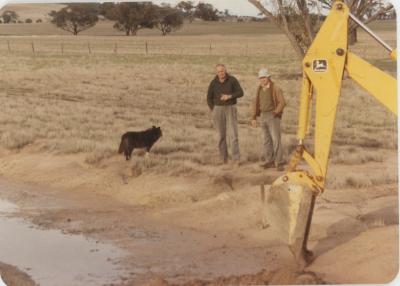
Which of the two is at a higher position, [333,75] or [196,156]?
[333,75]

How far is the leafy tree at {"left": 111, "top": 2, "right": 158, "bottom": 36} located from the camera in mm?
8953

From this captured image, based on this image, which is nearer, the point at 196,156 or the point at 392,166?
the point at 392,166

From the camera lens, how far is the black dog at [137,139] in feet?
32.5

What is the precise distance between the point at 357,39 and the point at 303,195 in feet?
5.82

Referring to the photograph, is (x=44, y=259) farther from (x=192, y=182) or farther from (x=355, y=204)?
(x=355, y=204)

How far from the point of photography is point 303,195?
762cm

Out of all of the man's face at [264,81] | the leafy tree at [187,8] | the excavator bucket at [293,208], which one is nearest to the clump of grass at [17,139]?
the leafy tree at [187,8]

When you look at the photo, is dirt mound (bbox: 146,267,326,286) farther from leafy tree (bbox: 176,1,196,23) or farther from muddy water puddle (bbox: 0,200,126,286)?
leafy tree (bbox: 176,1,196,23)

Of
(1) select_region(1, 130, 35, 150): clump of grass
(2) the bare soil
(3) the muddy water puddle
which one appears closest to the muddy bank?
(3) the muddy water puddle

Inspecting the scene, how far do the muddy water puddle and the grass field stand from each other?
137cm

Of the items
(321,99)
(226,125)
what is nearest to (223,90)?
(226,125)

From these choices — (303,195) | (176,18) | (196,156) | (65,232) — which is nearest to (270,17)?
(176,18)

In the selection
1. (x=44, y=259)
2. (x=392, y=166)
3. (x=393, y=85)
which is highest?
(x=393, y=85)

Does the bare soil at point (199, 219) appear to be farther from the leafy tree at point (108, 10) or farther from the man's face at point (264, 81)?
Result: the leafy tree at point (108, 10)
